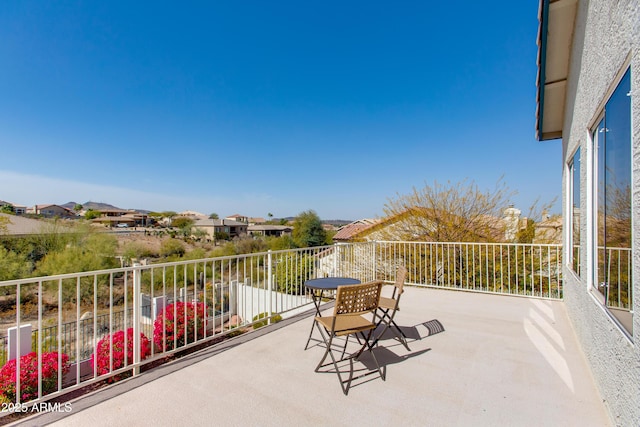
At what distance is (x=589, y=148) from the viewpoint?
9.18 ft

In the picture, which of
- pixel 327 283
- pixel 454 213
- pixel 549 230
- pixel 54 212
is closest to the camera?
pixel 327 283

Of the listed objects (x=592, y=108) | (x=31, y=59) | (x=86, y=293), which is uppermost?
(x=31, y=59)

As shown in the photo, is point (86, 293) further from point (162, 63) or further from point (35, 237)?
point (162, 63)

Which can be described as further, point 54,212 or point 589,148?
point 54,212

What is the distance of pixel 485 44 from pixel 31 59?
795 inches

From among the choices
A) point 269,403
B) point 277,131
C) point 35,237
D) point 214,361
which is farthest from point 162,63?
point 35,237

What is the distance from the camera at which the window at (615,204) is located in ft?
5.57

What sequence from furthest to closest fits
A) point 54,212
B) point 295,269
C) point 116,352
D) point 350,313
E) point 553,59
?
1. point 54,212
2. point 295,269
3. point 553,59
4. point 116,352
5. point 350,313

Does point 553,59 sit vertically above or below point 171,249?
above

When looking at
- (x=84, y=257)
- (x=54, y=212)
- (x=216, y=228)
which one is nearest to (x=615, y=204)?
(x=84, y=257)

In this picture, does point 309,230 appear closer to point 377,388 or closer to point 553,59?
point 553,59

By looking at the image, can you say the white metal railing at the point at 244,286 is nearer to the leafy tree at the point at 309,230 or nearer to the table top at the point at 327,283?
the table top at the point at 327,283

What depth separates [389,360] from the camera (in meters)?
3.01

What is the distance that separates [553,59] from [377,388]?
4.68 metres
